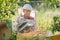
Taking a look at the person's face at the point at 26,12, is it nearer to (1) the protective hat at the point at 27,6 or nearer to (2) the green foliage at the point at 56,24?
(1) the protective hat at the point at 27,6

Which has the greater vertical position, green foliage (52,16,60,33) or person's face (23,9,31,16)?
person's face (23,9,31,16)

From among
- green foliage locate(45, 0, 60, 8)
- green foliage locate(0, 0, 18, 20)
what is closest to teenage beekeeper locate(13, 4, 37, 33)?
green foliage locate(0, 0, 18, 20)

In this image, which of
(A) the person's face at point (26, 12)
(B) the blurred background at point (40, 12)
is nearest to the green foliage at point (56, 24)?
(B) the blurred background at point (40, 12)

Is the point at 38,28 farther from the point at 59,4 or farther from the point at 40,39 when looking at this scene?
the point at 59,4

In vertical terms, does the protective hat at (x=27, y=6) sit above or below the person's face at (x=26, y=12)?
above

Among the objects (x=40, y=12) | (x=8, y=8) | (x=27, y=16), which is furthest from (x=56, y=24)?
(x=8, y=8)

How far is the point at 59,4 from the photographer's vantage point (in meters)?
3.73

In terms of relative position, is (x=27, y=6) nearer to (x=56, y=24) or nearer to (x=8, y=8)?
(x=8, y=8)

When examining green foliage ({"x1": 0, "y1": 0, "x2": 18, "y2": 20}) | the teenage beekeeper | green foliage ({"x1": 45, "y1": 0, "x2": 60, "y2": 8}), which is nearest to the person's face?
the teenage beekeeper

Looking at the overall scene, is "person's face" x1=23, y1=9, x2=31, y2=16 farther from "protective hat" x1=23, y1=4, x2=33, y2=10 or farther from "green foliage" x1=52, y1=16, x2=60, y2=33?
"green foliage" x1=52, y1=16, x2=60, y2=33

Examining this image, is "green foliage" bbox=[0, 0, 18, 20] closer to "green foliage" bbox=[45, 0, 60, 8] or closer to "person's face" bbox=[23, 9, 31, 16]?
"person's face" bbox=[23, 9, 31, 16]

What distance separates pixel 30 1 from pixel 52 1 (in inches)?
10.6

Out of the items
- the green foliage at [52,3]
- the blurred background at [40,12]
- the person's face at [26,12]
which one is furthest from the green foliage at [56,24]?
the person's face at [26,12]

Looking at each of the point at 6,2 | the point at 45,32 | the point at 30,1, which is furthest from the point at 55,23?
the point at 6,2
